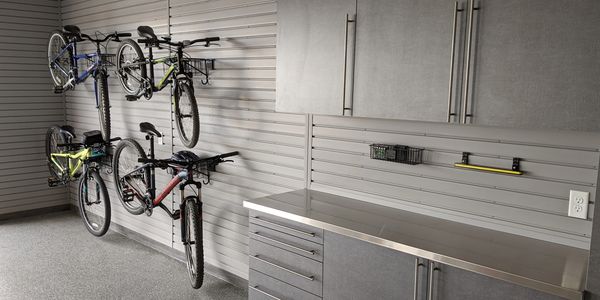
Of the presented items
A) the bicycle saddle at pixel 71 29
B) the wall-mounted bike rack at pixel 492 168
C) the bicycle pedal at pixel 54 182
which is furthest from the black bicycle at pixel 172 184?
the wall-mounted bike rack at pixel 492 168

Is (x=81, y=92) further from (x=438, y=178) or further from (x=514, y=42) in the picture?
(x=514, y=42)

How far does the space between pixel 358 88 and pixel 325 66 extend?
27cm

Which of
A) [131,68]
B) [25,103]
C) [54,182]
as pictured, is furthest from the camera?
[25,103]

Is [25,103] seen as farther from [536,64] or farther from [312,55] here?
[536,64]

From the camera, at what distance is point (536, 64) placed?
201 cm

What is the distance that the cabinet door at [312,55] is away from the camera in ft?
9.02

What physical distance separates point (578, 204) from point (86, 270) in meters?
4.07

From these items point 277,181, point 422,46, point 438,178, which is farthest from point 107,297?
point 422,46

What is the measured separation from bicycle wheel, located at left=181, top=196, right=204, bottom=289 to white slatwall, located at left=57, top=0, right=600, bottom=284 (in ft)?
1.00

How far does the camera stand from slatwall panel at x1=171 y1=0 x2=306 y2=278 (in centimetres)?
363

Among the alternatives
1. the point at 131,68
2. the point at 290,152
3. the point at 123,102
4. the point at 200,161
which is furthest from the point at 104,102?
the point at 290,152

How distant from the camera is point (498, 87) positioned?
2123 millimetres

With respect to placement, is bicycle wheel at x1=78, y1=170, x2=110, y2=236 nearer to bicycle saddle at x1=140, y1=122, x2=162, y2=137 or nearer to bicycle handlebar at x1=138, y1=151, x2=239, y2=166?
bicycle saddle at x1=140, y1=122, x2=162, y2=137

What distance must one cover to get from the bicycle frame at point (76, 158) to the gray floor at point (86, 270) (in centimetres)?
72
